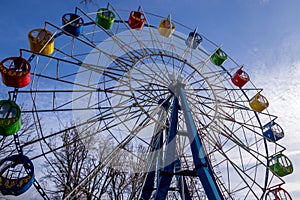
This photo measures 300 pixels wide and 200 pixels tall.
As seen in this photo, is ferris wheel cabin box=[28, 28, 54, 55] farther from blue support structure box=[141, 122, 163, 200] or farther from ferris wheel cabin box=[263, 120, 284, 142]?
ferris wheel cabin box=[263, 120, 284, 142]

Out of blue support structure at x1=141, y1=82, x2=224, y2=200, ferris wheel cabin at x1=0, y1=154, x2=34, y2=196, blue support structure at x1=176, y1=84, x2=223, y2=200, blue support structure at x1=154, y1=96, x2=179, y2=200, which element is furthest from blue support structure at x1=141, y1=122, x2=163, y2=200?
ferris wheel cabin at x1=0, y1=154, x2=34, y2=196

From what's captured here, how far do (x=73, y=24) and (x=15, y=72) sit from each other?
284 centimetres

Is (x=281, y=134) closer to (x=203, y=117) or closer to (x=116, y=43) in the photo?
(x=203, y=117)

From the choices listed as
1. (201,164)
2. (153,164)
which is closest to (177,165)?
(153,164)

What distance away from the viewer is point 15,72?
741cm

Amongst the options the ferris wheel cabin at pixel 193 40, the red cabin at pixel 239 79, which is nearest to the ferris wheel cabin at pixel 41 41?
the ferris wheel cabin at pixel 193 40

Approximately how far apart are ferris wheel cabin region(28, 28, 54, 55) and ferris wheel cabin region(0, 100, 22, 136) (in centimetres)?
175

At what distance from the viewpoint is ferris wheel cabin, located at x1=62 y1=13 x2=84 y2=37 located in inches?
368

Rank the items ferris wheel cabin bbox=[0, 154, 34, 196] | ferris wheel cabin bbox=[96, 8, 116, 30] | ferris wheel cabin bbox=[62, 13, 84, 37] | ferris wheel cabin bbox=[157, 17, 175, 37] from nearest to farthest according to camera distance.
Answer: ferris wheel cabin bbox=[0, 154, 34, 196]
ferris wheel cabin bbox=[62, 13, 84, 37]
ferris wheel cabin bbox=[96, 8, 116, 30]
ferris wheel cabin bbox=[157, 17, 175, 37]

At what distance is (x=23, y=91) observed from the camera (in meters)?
8.55

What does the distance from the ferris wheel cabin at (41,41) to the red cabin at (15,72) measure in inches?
27.9

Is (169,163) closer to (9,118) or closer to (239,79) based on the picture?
(9,118)

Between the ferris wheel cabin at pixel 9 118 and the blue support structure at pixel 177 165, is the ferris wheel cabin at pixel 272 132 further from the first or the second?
the ferris wheel cabin at pixel 9 118

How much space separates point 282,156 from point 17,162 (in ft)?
30.6
